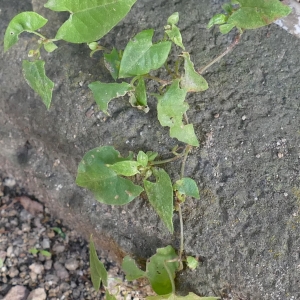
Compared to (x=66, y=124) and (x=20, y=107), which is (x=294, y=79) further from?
(x=20, y=107)

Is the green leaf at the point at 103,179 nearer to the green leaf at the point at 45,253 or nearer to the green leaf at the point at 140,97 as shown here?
the green leaf at the point at 140,97

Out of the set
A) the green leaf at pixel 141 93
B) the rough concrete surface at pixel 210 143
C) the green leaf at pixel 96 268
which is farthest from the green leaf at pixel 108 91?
the green leaf at pixel 96 268

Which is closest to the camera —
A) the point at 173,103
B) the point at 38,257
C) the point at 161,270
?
the point at 173,103

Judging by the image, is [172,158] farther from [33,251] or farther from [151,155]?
[33,251]

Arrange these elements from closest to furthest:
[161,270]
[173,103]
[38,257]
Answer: [173,103], [161,270], [38,257]

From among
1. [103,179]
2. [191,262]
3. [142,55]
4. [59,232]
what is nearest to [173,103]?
[142,55]

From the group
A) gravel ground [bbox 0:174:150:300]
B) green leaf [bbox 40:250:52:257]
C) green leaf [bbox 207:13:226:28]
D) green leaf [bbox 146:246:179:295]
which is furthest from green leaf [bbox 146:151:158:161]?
green leaf [bbox 40:250:52:257]

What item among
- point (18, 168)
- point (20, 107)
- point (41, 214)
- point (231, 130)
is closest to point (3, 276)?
point (41, 214)

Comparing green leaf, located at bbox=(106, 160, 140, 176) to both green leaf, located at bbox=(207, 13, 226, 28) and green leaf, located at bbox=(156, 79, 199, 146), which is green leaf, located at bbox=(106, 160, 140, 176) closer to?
green leaf, located at bbox=(156, 79, 199, 146)
